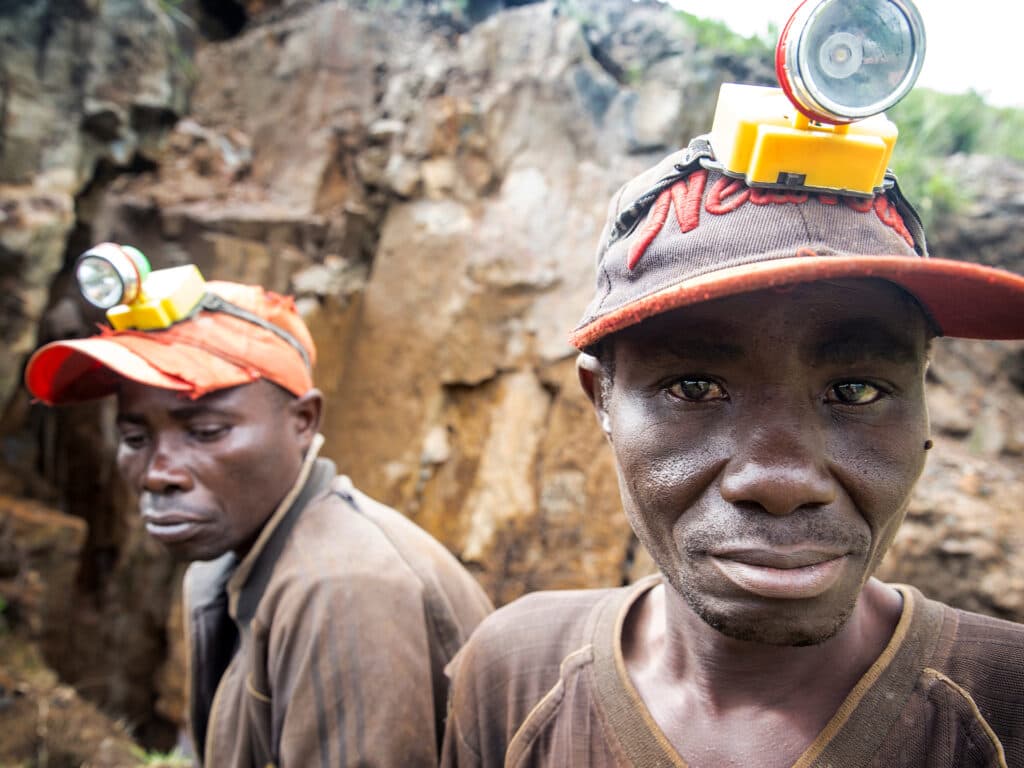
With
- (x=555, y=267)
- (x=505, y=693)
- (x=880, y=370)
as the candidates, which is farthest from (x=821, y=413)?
(x=555, y=267)

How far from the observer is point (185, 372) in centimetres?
201

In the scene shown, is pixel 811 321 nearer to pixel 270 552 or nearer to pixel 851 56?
pixel 851 56

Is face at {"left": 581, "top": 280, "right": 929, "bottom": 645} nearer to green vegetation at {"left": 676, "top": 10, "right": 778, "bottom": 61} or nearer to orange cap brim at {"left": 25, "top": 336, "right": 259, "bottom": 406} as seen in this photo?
orange cap brim at {"left": 25, "top": 336, "right": 259, "bottom": 406}

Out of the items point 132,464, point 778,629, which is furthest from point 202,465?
point 778,629

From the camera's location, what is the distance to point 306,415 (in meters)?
2.33

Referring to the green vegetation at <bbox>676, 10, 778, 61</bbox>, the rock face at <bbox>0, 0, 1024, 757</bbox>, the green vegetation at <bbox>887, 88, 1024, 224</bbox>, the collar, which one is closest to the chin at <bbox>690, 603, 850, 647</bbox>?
the collar

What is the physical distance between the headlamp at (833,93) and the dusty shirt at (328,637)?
1.35 m

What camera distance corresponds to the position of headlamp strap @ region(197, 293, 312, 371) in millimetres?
2244

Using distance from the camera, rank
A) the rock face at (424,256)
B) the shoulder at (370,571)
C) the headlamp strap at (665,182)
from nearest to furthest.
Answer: the headlamp strap at (665,182)
the shoulder at (370,571)
the rock face at (424,256)

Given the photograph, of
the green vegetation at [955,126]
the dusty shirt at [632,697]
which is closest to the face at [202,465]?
the dusty shirt at [632,697]

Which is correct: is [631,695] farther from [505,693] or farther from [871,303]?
[871,303]

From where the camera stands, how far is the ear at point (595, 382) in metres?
1.23

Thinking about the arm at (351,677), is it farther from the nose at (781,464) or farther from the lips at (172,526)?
the nose at (781,464)

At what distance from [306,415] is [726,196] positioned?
1666 mm
